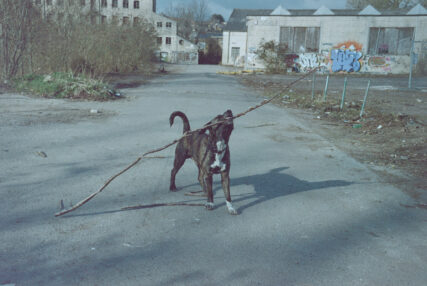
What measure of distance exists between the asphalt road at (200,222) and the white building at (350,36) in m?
30.9

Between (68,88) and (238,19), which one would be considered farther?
(238,19)

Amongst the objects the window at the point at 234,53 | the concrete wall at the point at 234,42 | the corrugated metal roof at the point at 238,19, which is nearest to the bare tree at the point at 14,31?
the concrete wall at the point at 234,42

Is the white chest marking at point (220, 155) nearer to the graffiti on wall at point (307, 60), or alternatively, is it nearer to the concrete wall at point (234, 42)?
the graffiti on wall at point (307, 60)

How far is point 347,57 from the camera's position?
116 ft

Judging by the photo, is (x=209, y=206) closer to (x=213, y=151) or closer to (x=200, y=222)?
(x=200, y=222)

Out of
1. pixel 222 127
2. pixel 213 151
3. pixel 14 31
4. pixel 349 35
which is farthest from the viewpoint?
pixel 349 35

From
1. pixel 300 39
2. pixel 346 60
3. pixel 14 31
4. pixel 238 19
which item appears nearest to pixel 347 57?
pixel 346 60

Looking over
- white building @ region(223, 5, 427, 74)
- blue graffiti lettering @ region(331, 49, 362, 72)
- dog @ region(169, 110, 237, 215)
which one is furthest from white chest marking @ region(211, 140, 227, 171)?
blue graffiti lettering @ region(331, 49, 362, 72)

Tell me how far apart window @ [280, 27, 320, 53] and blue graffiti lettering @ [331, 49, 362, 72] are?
74.4 inches

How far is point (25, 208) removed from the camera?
385 centimetres

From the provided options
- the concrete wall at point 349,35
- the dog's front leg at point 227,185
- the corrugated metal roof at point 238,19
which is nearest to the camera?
the dog's front leg at point 227,185

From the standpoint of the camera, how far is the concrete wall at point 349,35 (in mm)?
34531

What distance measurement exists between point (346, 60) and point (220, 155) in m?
35.0

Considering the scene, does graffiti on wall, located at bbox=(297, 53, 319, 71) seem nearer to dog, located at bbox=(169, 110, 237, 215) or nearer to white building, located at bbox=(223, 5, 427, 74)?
white building, located at bbox=(223, 5, 427, 74)
